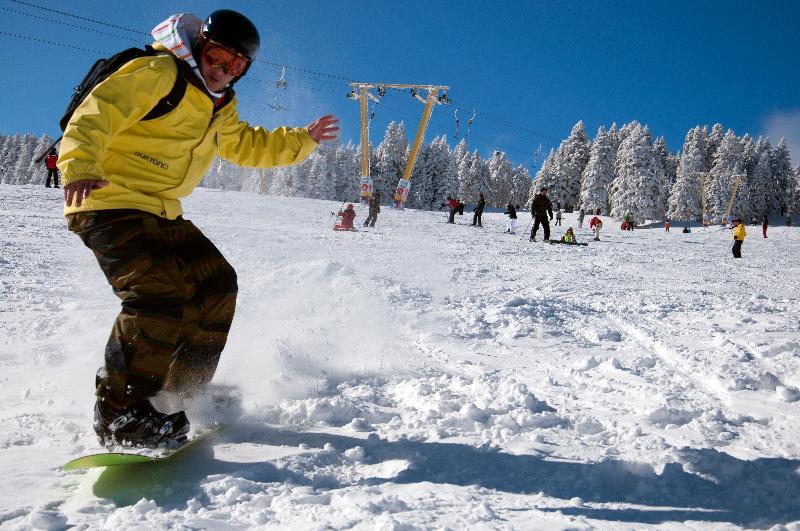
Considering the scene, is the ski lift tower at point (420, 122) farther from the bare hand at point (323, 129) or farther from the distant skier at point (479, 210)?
the bare hand at point (323, 129)

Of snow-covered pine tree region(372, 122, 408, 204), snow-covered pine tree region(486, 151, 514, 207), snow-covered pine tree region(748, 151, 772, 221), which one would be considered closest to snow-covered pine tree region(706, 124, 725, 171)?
snow-covered pine tree region(748, 151, 772, 221)

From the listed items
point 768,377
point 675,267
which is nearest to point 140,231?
point 768,377

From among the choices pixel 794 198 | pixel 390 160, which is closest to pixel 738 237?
pixel 390 160

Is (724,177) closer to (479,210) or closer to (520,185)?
(520,185)

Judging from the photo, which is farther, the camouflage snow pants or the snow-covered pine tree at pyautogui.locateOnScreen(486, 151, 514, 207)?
the snow-covered pine tree at pyautogui.locateOnScreen(486, 151, 514, 207)

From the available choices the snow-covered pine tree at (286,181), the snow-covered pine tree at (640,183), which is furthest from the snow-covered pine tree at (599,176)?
the snow-covered pine tree at (286,181)

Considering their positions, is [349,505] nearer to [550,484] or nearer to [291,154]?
Result: [550,484]

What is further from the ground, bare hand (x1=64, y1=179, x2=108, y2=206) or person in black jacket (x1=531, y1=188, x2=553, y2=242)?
person in black jacket (x1=531, y1=188, x2=553, y2=242)

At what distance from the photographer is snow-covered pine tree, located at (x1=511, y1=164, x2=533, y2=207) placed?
104938 millimetres

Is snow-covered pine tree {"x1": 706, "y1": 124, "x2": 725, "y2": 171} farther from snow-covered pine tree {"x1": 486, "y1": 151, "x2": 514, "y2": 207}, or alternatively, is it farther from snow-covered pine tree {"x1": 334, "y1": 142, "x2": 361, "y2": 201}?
snow-covered pine tree {"x1": 334, "y1": 142, "x2": 361, "y2": 201}

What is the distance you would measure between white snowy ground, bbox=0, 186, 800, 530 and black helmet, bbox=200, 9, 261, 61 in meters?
1.78

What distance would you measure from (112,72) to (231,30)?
22.4 inches

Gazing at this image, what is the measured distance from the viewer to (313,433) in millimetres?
2426

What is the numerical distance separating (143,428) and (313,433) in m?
0.71
